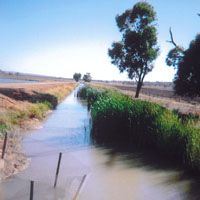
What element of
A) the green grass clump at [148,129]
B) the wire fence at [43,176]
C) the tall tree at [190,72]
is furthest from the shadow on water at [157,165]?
the tall tree at [190,72]

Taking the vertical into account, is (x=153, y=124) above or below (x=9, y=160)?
above

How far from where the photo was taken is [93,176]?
1386cm

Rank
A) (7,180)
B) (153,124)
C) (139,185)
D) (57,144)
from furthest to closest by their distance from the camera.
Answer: (57,144), (153,124), (139,185), (7,180)

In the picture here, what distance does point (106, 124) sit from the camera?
21391 millimetres

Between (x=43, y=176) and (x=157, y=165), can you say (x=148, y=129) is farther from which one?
(x=43, y=176)

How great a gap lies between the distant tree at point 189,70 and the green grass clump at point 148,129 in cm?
1021

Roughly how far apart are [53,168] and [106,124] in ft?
24.8

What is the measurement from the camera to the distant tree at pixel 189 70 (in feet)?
97.4

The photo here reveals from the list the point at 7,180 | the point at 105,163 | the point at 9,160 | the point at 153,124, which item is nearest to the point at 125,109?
the point at 153,124

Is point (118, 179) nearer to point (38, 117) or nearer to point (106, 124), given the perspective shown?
point (106, 124)

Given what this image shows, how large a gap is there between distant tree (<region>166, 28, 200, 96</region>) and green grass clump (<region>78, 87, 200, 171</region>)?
10.2 meters

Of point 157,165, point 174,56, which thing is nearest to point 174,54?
point 174,56

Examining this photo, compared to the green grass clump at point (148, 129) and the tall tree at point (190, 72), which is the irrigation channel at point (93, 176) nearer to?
the green grass clump at point (148, 129)

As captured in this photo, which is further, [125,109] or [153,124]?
[125,109]
